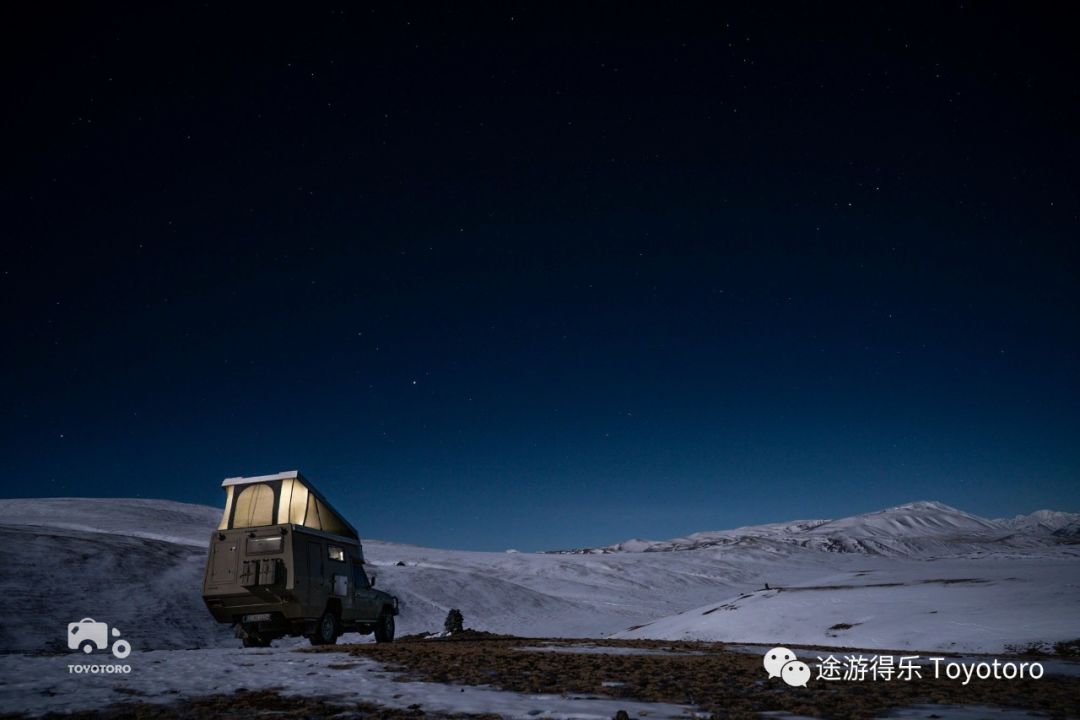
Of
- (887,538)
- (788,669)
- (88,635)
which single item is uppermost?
(788,669)

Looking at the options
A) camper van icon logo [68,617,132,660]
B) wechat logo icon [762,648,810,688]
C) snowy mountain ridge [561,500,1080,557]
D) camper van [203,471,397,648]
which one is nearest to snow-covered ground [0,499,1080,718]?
camper van icon logo [68,617,132,660]

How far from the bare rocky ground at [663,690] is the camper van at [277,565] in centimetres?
392

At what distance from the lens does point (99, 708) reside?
640 centimetres

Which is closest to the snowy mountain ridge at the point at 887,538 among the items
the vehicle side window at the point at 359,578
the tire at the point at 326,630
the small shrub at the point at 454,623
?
the small shrub at the point at 454,623

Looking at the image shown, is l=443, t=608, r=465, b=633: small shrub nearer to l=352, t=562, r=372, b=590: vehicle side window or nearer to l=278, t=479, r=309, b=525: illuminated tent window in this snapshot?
l=352, t=562, r=372, b=590: vehicle side window

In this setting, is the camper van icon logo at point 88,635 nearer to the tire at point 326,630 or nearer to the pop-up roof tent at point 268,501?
the pop-up roof tent at point 268,501

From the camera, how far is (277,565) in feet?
48.5

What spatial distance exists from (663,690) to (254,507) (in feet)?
38.3

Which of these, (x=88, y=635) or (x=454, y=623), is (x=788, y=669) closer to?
(x=454, y=623)

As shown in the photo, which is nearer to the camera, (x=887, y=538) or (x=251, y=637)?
(x=251, y=637)

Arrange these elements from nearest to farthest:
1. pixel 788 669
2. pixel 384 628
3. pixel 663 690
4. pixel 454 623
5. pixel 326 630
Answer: pixel 663 690 < pixel 788 669 < pixel 326 630 < pixel 384 628 < pixel 454 623

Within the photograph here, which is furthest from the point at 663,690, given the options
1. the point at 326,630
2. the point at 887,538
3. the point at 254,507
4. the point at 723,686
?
the point at 887,538

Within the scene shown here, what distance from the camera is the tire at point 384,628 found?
66.2 ft

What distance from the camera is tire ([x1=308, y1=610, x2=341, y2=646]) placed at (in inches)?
626
